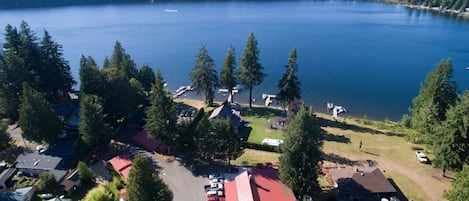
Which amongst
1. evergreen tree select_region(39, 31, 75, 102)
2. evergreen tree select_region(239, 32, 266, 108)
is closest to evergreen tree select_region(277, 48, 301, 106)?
evergreen tree select_region(239, 32, 266, 108)

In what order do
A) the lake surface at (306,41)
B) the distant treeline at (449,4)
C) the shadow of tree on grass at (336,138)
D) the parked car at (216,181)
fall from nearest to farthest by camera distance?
the parked car at (216,181) < the shadow of tree on grass at (336,138) < the lake surface at (306,41) < the distant treeline at (449,4)

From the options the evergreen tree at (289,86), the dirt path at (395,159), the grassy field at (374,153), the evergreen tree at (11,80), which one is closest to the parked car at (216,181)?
the grassy field at (374,153)

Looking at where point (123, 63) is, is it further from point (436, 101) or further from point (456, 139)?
point (456, 139)

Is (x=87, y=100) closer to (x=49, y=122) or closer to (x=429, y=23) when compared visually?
(x=49, y=122)

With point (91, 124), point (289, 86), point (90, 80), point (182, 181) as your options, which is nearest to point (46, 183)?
point (91, 124)

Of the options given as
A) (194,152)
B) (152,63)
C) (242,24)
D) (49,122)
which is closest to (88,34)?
(152,63)

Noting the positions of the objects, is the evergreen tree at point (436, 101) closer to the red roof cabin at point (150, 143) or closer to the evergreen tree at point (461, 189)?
the evergreen tree at point (461, 189)
